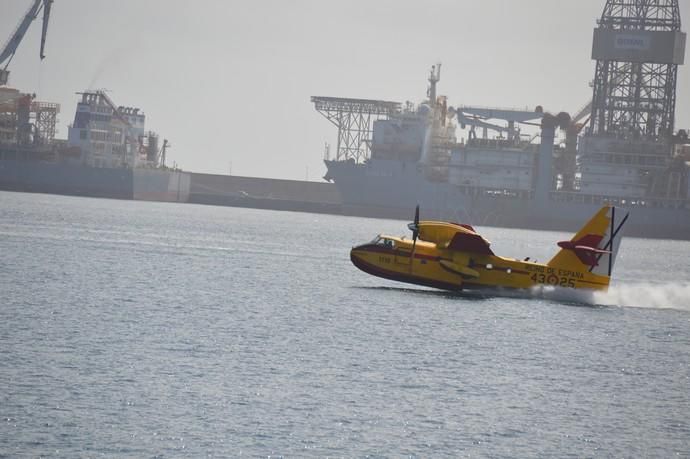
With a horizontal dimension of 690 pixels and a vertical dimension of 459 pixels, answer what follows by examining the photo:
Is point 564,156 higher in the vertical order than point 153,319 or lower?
higher

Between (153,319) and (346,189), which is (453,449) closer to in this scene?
(153,319)

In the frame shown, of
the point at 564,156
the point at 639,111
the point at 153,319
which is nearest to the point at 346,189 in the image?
the point at 564,156

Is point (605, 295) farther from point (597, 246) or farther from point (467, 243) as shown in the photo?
point (467, 243)

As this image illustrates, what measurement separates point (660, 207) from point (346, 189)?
158ft

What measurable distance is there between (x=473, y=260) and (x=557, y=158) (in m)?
141

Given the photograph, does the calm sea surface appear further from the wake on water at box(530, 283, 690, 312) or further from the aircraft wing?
the aircraft wing

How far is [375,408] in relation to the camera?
3259cm

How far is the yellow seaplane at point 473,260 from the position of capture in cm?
5559

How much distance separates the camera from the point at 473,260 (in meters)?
56.2

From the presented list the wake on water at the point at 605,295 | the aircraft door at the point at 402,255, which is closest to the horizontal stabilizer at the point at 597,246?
the wake on water at the point at 605,295

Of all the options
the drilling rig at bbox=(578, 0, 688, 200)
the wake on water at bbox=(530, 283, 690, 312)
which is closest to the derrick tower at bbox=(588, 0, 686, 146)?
the drilling rig at bbox=(578, 0, 688, 200)

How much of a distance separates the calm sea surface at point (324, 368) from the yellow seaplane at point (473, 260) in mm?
1175

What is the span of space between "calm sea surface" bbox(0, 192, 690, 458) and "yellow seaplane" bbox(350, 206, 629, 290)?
3.86 feet

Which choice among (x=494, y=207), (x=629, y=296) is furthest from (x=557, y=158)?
(x=629, y=296)
